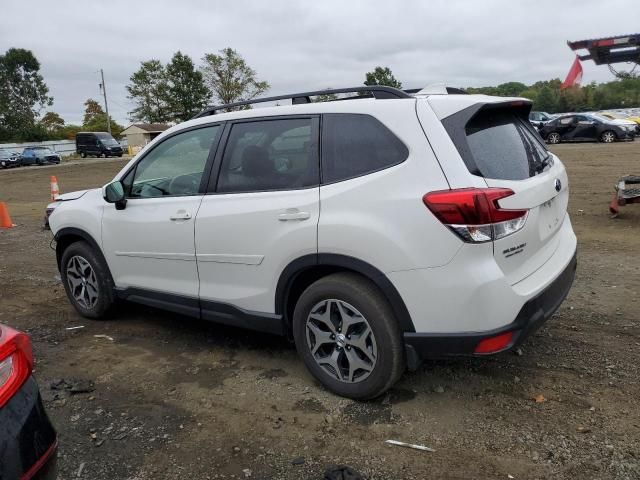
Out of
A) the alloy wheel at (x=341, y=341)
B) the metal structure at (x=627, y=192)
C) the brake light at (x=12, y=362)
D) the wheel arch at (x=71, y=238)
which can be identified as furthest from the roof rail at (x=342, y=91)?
the metal structure at (x=627, y=192)

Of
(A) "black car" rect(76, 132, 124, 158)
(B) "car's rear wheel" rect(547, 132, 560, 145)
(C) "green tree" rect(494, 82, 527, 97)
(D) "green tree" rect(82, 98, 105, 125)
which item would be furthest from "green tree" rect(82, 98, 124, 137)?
(B) "car's rear wheel" rect(547, 132, 560, 145)

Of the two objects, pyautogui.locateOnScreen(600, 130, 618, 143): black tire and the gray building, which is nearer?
pyautogui.locateOnScreen(600, 130, 618, 143): black tire

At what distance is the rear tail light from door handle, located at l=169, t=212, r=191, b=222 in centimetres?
185

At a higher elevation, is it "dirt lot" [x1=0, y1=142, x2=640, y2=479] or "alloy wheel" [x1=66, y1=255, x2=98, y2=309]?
"alloy wheel" [x1=66, y1=255, x2=98, y2=309]

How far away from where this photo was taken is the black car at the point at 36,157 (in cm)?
3900

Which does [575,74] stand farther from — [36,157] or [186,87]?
[186,87]

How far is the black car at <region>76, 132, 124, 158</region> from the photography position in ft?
147

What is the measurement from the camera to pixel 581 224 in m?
7.76

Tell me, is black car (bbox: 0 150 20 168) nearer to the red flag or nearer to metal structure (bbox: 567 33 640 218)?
the red flag

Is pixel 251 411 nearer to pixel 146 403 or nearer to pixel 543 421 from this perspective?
pixel 146 403

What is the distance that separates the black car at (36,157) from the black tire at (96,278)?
3910cm

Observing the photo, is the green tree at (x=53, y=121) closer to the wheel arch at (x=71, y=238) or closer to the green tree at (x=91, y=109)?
the green tree at (x=91, y=109)

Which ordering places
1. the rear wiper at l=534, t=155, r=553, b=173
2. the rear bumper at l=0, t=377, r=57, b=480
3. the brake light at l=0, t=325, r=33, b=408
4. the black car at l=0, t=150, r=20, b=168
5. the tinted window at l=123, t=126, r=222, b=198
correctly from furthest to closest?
the black car at l=0, t=150, r=20, b=168 < the tinted window at l=123, t=126, r=222, b=198 < the rear wiper at l=534, t=155, r=553, b=173 < the brake light at l=0, t=325, r=33, b=408 < the rear bumper at l=0, t=377, r=57, b=480

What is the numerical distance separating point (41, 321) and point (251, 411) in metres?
2.81
